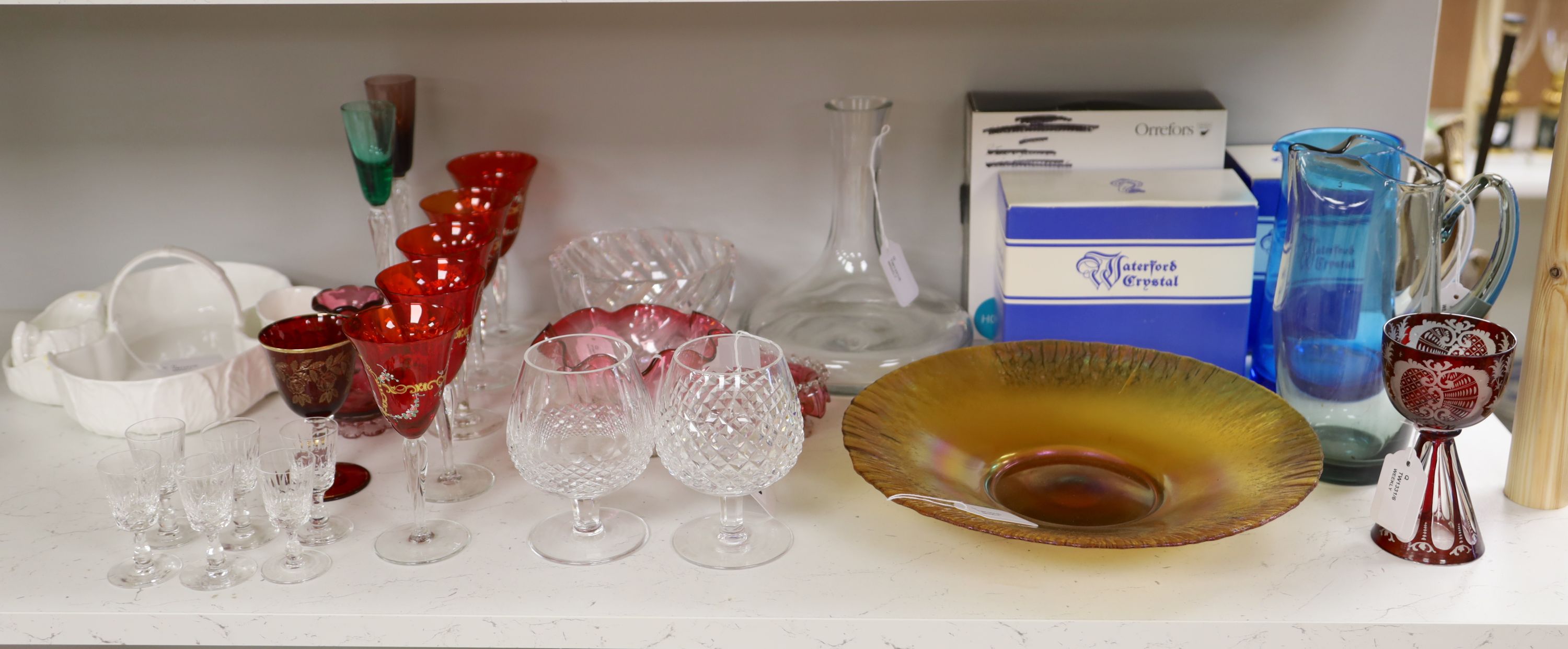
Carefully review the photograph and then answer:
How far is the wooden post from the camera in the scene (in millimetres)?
946

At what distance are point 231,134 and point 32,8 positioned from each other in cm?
23

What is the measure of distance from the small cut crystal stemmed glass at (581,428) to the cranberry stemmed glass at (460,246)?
0.12m

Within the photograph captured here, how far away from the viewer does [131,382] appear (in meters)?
1.13

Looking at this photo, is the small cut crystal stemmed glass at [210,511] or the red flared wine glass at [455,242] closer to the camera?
the small cut crystal stemmed glass at [210,511]

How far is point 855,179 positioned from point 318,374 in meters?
0.56

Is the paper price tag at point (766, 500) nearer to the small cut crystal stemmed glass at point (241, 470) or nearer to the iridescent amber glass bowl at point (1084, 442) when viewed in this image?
the iridescent amber glass bowl at point (1084, 442)

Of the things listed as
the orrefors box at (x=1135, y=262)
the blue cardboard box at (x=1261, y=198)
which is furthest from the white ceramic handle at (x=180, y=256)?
the blue cardboard box at (x=1261, y=198)

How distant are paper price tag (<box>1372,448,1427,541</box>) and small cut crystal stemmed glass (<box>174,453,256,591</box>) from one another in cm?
87

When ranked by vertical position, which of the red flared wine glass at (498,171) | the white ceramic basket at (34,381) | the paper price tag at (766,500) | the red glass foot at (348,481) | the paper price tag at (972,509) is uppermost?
the red flared wine glass at (498,171)

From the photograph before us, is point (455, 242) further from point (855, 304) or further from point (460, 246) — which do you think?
point (855, 304)

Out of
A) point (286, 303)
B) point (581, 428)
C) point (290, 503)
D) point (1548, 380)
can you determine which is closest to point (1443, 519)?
point (1548, 380)

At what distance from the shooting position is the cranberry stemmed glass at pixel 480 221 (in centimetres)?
113

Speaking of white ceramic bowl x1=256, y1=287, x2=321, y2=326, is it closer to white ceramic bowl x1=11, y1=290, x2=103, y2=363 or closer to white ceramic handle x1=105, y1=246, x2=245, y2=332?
white ceramic handle x1=105, y1=246, x2=245, y2=332

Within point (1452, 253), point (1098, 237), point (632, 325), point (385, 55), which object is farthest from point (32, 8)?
point (1452, 253)
